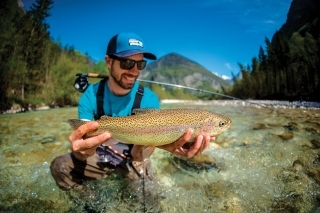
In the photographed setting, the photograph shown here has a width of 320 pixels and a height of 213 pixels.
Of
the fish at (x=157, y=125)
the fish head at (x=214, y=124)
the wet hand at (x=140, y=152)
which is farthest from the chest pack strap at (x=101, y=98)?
the fish head at (x=214, y=124)

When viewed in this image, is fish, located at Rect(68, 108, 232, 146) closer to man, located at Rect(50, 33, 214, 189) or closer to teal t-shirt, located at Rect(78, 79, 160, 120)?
man, located at Rect(50, 33, 214, 189)

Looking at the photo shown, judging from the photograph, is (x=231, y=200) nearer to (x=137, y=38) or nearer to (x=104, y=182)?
(x=104, y=182)

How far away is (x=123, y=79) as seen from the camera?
3.87 metres

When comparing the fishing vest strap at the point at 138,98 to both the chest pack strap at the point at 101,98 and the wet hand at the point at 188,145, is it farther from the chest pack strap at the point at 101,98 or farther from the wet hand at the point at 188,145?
the wet hand at the point at 188,145

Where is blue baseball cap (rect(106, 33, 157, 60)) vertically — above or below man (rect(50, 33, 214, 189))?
above

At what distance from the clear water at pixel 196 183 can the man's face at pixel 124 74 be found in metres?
1.84

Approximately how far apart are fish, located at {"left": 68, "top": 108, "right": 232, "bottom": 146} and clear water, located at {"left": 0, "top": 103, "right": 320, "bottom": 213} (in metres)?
1.38

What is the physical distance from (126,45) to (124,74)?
46 cm

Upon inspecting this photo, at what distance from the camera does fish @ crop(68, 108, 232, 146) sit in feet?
9.34

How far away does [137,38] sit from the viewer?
154 inches

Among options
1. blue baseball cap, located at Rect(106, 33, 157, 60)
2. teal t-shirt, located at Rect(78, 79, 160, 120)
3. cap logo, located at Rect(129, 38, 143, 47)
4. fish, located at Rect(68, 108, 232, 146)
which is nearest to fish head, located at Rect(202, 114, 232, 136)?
fish, located at Rect(68, 108, 232, 146)

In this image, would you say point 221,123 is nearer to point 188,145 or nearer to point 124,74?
point 188,145

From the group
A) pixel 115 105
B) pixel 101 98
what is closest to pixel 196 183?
pixel 115 105

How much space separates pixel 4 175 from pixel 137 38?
383 centimetres
